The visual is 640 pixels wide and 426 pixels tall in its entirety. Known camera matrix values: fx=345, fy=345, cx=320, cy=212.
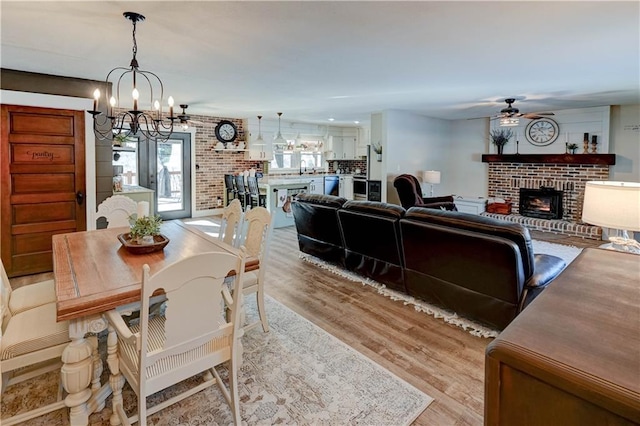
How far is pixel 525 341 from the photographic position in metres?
0.81

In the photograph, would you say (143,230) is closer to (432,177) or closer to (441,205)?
(441,205)

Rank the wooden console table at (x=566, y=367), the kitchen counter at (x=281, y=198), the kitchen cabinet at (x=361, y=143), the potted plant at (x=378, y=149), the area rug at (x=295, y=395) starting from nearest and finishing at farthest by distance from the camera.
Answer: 1. the wooden console table at (x=566, y=367)
2. the area rug at (x=295, y=395)
3. the kitchen counter at (x=281, y=198)
4. the potted plant at (x=378, y=149)
5. the kitchen cabinet at (x=361, y=143)

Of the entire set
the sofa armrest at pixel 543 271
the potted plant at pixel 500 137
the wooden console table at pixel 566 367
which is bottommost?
the sofa armrest at pixel 543 271

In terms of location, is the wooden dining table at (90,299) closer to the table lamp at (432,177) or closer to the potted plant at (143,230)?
the potted plant at (143,230)

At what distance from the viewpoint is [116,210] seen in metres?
3.40

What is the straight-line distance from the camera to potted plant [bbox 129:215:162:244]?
7.88 ft

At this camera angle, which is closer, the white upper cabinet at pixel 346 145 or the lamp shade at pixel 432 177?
the lamp shade at pixel 432 177

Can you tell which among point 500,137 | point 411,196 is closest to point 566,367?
point 411,196

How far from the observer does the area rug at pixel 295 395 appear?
6.13 feet

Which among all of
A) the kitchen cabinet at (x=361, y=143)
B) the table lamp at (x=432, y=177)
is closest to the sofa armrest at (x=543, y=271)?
the table lamp at (x=432, y=177)

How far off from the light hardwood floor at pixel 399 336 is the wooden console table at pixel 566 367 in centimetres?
120

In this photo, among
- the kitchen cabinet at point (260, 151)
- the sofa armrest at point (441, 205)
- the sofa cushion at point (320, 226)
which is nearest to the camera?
the sofa cushion at point (320, 226)

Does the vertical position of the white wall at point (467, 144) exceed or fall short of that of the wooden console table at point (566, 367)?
it exceeds it

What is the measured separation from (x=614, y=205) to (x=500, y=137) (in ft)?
21.0
